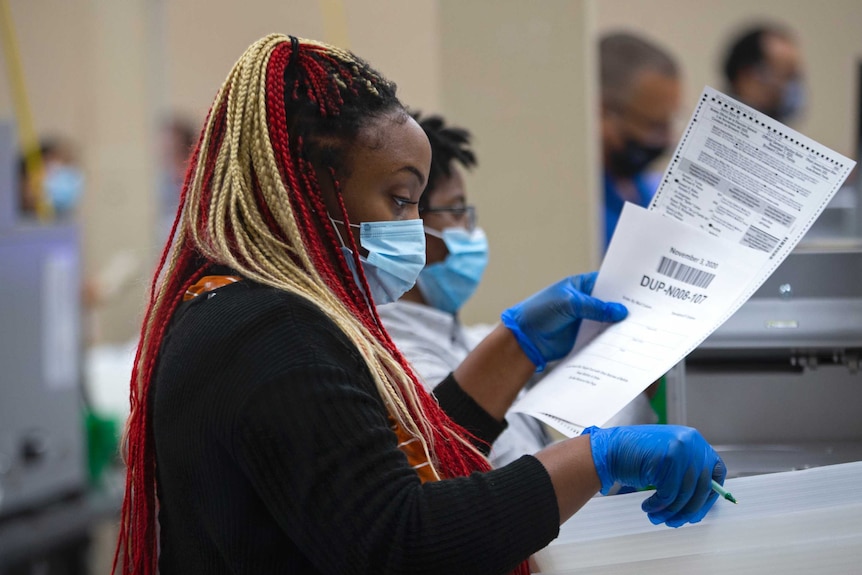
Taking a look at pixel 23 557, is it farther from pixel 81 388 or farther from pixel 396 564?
pixel 396 564

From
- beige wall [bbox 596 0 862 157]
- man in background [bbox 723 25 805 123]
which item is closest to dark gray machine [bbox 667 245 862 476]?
man in background [bbox 723 25 805 123]

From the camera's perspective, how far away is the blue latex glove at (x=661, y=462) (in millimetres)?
696

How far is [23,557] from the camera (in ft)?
6.55

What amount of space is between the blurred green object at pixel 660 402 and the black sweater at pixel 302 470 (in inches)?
15.2

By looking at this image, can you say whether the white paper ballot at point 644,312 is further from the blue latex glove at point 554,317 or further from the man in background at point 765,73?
the man in background at point 765,73

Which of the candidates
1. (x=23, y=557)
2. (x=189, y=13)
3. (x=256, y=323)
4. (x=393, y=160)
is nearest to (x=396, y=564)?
(x=256, y=323)

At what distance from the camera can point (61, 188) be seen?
458cm

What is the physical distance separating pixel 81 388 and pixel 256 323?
1.95 m

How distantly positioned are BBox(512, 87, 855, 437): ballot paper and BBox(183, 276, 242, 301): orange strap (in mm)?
353

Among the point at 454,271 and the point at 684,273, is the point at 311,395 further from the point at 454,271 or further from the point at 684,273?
the point at 454,271

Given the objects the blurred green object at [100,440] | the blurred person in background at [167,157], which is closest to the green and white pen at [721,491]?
the blurred green object at [100,440]

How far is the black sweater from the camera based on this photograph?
62 centimetres

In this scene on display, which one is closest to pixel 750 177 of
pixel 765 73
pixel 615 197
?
pixel 615 197

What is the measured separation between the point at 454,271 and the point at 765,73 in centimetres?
251
